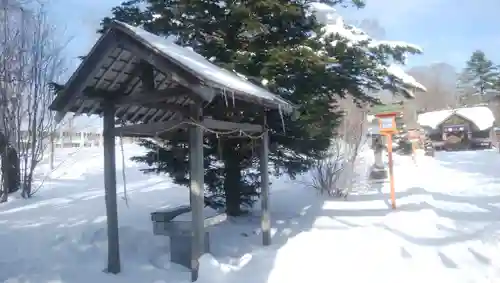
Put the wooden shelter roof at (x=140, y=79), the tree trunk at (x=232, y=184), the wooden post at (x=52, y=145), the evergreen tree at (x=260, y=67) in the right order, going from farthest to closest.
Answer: the wooden post at (x=52, y=145) → the tree trunk at (x=232, y=184) → the evergreen tree at (x=260, y=67) → the wooden shelter roof at (x=140, y=79)

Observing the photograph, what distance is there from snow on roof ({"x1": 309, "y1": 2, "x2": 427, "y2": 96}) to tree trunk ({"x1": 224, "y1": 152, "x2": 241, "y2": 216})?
3.32 metres

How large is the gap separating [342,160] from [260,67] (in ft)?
20.9

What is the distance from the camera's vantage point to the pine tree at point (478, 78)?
52000mm

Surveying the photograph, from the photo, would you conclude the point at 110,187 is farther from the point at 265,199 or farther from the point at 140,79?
the point at 265,199

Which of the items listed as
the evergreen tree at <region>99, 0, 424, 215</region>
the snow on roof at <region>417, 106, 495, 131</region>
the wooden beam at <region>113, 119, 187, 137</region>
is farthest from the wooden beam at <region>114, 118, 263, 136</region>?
the snow on roof at <region>417, 106, 495, 131</region>

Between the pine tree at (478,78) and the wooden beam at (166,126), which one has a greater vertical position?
the pine tree at (478,78)

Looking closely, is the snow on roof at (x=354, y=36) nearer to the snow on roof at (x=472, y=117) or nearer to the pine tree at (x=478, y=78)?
the snow on roof at (x=472, y=117)

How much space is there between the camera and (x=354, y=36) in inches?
319

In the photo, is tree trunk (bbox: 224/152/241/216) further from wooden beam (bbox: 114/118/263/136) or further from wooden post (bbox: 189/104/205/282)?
wooden post (bbox: 189/104/205/282)

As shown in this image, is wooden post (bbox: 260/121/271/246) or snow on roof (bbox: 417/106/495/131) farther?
snow on roof (bbox: 417/106/495/131)

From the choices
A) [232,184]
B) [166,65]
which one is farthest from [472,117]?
[166,65]

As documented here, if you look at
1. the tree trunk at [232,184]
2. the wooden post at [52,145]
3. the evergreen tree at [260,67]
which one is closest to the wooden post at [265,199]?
the evergreen tree at [260,67]

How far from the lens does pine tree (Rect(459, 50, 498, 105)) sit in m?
52.0

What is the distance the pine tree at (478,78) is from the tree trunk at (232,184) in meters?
50.7
